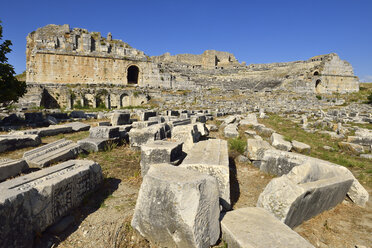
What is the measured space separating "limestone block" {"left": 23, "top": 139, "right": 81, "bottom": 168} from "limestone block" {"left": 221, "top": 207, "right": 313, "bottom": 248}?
3776 millimetres

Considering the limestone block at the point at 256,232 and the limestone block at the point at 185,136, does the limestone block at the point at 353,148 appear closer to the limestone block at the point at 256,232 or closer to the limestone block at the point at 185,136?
the limestone block at the point at 185,136

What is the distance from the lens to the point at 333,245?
248cm

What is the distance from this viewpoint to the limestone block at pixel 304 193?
258cm

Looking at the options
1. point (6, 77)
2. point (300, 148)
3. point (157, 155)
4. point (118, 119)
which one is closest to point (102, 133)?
point (118, 119)

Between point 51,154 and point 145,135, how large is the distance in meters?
2.21

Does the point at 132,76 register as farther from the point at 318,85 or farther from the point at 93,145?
the point at 318,85

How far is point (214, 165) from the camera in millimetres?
3199

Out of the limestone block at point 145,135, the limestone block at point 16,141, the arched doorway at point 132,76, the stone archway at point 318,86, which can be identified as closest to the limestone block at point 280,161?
the limestone block at point 145,135

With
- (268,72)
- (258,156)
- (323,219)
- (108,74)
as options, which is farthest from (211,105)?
(268,72)

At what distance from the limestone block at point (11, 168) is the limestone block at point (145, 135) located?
98.6 inches

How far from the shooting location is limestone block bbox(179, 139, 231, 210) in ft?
9.98

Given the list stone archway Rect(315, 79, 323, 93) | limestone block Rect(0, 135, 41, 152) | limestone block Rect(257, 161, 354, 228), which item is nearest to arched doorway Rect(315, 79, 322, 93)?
stone archway Rect(315, 79, 323, 93)

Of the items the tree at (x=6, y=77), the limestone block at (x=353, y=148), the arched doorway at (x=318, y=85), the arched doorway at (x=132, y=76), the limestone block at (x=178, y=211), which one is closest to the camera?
the limestone block at (x=178, y=211)

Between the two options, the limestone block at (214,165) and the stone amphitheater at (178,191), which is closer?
the stone amphitheater at (178,191)
